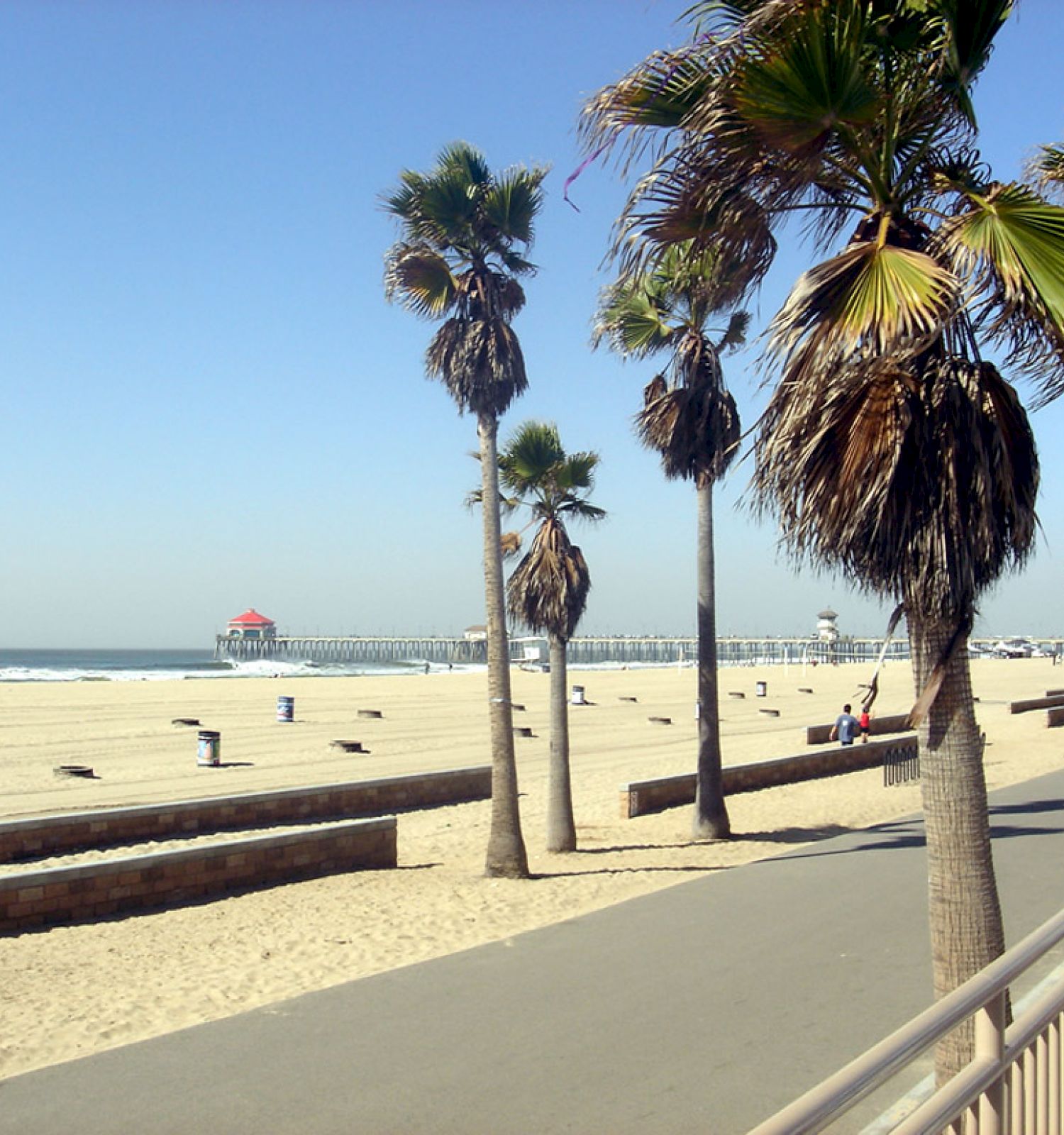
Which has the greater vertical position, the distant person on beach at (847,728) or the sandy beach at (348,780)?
the distant person on beach at (847,728)

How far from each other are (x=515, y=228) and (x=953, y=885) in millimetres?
9980

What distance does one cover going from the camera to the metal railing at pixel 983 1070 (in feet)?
7.68

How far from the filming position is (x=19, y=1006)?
7.55 meters

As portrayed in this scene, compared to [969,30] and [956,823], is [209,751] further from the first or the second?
[969,30]

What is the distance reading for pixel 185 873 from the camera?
35.3 ft

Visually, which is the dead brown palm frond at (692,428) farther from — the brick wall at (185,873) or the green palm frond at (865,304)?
the green palm frond at (865,304)

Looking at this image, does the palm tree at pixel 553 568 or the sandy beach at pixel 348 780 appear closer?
the sandy beach at pixel 348 780

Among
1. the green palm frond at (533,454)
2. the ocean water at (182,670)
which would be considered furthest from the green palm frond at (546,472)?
the ocean water at (182,670)

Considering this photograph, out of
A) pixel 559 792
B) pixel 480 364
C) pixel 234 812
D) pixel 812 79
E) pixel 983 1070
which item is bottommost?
pixel 234 812

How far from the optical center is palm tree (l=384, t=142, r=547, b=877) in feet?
41.9

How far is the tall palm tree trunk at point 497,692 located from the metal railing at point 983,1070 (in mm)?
9411

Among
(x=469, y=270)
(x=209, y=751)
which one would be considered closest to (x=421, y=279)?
(x=469, y=270)

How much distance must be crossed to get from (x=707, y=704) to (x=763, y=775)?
524 cm

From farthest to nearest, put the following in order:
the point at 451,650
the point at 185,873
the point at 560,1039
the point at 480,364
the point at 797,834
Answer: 1. the point at 451,650
2. the point at 797,834
3. the point at 480,364
4. the point at 185,873
5. the point at 560,1039
